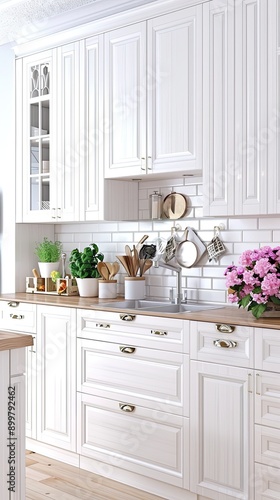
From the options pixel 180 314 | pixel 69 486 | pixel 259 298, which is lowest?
pixel 69 486

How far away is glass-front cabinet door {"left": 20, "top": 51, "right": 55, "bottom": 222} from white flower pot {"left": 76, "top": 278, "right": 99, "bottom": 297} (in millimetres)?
520

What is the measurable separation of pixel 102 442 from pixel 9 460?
129 cm

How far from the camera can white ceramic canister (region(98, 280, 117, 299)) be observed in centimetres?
413

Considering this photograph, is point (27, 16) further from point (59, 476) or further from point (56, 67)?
point (59, 476)

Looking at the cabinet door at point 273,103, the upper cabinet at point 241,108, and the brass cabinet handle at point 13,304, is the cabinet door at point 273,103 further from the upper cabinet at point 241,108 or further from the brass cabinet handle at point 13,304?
the brass cabinet handle at point 13,304

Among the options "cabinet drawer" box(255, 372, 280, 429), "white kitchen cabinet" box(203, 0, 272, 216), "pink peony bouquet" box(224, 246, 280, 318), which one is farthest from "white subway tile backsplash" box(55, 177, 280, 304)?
"cabinet drawer" box(255, 372, 280, 429)

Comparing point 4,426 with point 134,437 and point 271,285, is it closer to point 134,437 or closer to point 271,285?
point 134,437

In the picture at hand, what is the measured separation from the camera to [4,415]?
7.96ft

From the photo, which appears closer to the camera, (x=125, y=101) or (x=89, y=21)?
(x=125, y=101)

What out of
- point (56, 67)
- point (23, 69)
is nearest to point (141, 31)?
point (56, 67)

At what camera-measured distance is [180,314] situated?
10.7 feet

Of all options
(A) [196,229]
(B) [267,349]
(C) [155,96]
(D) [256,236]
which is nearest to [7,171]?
(C) [155,96]

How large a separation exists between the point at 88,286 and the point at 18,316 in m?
0.50

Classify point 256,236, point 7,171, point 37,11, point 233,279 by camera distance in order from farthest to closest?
1. point 7,171
2. point 37,11
3. point 256,236
4. point 233,279
